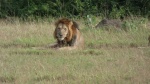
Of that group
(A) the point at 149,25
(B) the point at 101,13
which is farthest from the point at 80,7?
(A) the point at 149,25

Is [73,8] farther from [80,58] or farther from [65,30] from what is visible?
[80,58]

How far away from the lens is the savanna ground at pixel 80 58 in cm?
874

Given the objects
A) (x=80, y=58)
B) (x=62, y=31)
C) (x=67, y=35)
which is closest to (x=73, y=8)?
(x=67, y=35)

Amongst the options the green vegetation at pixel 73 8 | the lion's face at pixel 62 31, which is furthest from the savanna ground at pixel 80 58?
the green vegetation at pixel 73 8

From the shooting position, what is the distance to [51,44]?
42.7ft

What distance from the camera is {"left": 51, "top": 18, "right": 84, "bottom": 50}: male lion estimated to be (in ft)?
41.4

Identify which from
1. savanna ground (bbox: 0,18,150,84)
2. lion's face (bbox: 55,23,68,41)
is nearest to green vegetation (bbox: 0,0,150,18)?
savanna ground (bbox: 0,18,150,84)

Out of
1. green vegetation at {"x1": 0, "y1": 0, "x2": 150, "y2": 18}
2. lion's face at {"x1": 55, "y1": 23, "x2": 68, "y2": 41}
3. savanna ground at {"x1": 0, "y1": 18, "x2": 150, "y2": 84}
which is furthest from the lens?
green vegetation at {"x1": 0, "y1": 0, "x2": 150, "y2": 18}

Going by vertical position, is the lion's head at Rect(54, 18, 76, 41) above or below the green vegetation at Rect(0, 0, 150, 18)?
above

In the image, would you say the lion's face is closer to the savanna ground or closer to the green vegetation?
the savanna ground

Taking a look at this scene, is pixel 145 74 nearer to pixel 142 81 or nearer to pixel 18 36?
pixel 142 81

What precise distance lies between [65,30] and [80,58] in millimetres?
1990

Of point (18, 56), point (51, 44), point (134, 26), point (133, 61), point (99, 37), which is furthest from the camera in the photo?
point (134, 26)

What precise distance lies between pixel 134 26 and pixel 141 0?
23.6 feet
